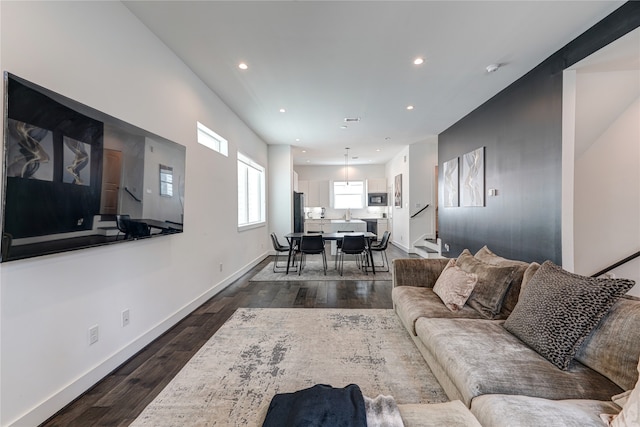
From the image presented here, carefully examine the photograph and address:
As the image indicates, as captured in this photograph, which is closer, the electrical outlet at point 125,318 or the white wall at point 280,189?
the electrical outlet at point 125,318

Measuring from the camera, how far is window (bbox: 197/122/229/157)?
3.63 meters

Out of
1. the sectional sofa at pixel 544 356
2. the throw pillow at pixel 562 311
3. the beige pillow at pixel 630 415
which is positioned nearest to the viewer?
the beige pillow at pixel 630 415

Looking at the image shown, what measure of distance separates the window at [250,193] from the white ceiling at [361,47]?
1.30m

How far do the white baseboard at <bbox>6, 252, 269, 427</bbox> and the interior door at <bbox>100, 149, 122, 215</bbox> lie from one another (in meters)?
1.13

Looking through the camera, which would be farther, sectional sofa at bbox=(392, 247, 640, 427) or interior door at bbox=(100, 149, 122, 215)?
interior door at bbox=(100, 149, 122, 215)

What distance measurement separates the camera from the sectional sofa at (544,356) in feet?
3.47

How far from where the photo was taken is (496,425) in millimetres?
1042

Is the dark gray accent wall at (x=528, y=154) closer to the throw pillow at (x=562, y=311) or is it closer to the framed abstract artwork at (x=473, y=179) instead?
the framed abstract artwork at (x=473, y=179)

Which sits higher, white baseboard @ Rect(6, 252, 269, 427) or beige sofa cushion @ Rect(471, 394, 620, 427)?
beige sofa cushion @ Rect(471, 394, 620, 427)

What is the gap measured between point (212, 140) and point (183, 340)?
2782mm

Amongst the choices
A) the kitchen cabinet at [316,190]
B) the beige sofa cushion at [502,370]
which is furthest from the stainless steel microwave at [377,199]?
the beige sofa cushion at [502,370]

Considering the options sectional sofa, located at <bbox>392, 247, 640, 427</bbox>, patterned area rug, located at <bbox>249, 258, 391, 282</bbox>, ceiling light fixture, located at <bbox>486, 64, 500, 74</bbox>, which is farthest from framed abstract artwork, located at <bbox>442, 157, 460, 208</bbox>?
sectional sofa, located at <bbox>392, 247, 640, 427</bbox>

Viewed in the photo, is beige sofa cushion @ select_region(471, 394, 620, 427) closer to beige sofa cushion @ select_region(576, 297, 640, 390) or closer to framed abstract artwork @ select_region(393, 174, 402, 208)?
beige sofa cushion @ select_region(576, 297, 640, 390)

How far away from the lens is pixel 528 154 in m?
3.26
